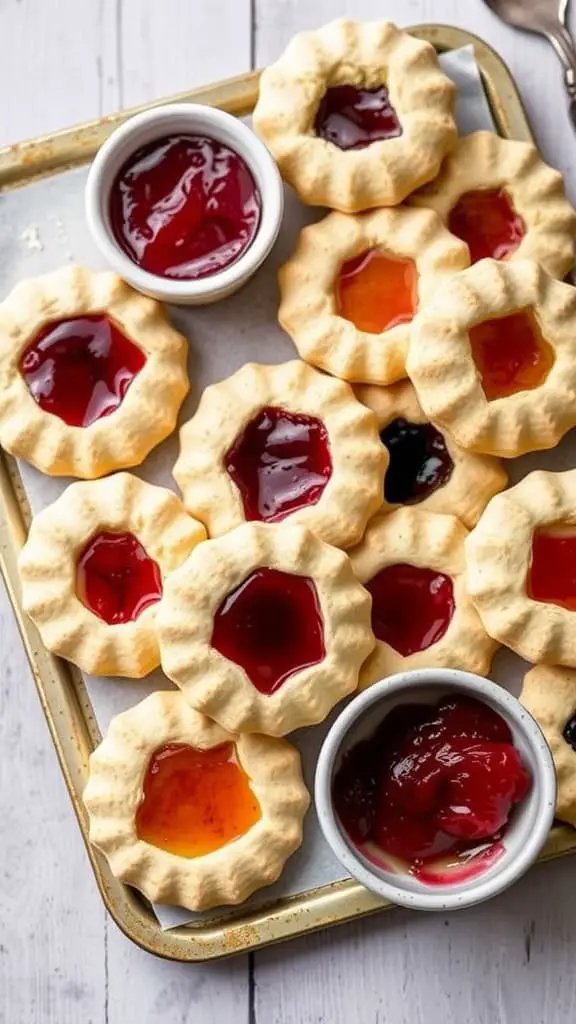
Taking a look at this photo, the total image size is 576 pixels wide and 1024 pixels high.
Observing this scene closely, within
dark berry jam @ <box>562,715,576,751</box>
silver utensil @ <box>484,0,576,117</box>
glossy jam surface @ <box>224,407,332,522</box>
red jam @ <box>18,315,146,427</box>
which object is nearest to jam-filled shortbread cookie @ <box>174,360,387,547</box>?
glossy jam surface @ <box>224,407,332,522</box>

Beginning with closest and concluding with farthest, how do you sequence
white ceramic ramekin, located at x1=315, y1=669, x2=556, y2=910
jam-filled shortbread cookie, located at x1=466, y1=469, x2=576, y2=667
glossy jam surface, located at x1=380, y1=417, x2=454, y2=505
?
white ceramic ramekin, located at x1=315, y1=669, x2=556, y2=910, jam-filled shortbread cookie, located at x1=466, y1=469, x2=576, y2=667, glossy jam surface, located at x1=380, y1=417, x2=454, y2=505

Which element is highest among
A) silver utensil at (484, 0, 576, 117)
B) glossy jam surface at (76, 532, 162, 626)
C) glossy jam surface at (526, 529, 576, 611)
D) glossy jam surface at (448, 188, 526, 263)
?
silver utensil at (484, 0, 576, 117)

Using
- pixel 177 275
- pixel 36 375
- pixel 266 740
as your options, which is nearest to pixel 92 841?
pixel 266 740

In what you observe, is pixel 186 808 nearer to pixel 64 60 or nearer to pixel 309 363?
pixel 309 363

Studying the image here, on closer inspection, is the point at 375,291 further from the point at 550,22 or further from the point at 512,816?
the point at 512,816

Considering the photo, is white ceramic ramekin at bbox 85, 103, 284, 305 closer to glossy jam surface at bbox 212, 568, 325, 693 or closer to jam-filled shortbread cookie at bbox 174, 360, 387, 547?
jam-filled shortbread cookie at bbox 174, 360, 387, 547

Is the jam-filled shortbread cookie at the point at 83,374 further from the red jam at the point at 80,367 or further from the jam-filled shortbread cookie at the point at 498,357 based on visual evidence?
the jam-filled shortbread cookie at the point at 498,357
